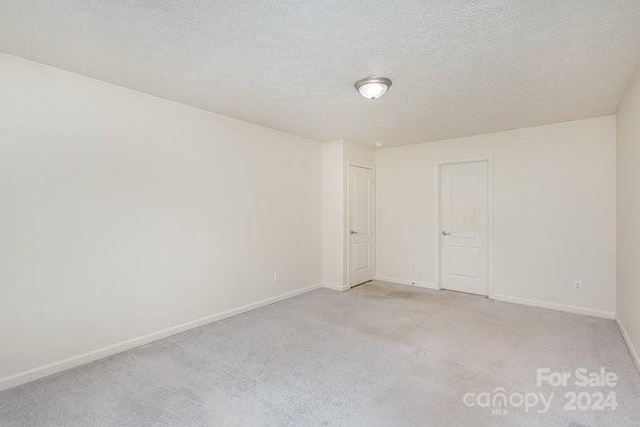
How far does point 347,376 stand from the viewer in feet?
8.14

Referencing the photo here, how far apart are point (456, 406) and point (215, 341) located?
217 cm

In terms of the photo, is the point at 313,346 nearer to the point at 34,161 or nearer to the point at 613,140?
the point at 34,161

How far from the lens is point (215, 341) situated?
3.14 metres

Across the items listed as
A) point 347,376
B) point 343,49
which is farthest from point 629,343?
point 343,49

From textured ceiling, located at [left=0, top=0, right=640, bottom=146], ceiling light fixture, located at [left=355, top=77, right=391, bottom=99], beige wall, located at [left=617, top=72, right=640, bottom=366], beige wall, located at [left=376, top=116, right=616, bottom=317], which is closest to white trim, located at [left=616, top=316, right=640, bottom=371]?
beige wall, located at [left=617, top=72, right=640, bottom=366]

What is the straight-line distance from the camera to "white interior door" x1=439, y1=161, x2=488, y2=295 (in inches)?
187

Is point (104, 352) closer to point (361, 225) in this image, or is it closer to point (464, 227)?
point (361, 225)

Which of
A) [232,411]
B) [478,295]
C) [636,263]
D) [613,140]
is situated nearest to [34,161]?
[232,411]

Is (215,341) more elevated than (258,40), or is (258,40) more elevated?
(258,40)

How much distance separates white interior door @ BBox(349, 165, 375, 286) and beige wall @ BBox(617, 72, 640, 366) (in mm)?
3204

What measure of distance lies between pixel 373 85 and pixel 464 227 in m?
3.13

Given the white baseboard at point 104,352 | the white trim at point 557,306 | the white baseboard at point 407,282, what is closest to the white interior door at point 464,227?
the white baseboard at point 407,282

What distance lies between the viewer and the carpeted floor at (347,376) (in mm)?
2012

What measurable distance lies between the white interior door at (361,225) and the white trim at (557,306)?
200cm
